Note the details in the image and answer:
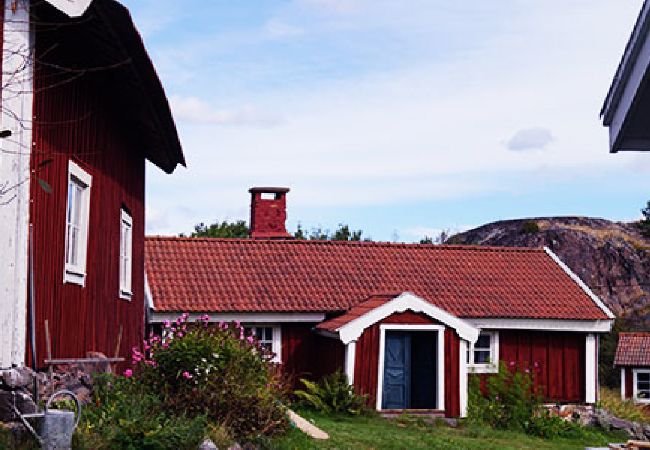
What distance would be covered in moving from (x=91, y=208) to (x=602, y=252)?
35.8 meters

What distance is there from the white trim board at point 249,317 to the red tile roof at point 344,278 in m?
0.16

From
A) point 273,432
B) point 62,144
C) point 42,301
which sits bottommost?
point 273,432

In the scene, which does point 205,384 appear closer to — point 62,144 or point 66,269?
point 66,269

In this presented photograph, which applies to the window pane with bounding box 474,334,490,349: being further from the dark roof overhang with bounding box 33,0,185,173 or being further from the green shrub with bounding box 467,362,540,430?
the dark roof overhang with bounding box 33,0,185,173

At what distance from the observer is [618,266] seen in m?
43.0

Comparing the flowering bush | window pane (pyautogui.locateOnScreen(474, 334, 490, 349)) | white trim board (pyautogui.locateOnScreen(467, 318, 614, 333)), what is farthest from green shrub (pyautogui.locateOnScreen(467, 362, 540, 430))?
the flowering bush

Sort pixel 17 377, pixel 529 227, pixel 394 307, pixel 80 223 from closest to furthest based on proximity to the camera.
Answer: pixel 17 377 < pixel 80 223 < pixel 394 307 < pixel 529 227

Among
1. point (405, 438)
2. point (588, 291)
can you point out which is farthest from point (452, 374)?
point (588, 291)

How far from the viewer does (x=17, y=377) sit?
25.4 feet

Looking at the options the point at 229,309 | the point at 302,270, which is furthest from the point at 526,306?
the point at 229,309

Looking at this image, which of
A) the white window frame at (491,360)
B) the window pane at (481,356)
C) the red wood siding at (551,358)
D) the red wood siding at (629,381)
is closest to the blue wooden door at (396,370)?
the white window frame at (491,360)

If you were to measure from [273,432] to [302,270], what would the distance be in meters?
11.2

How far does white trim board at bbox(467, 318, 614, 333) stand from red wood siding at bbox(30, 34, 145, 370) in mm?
9468

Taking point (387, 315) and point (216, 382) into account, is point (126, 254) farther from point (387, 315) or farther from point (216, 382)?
point (387, 315)
